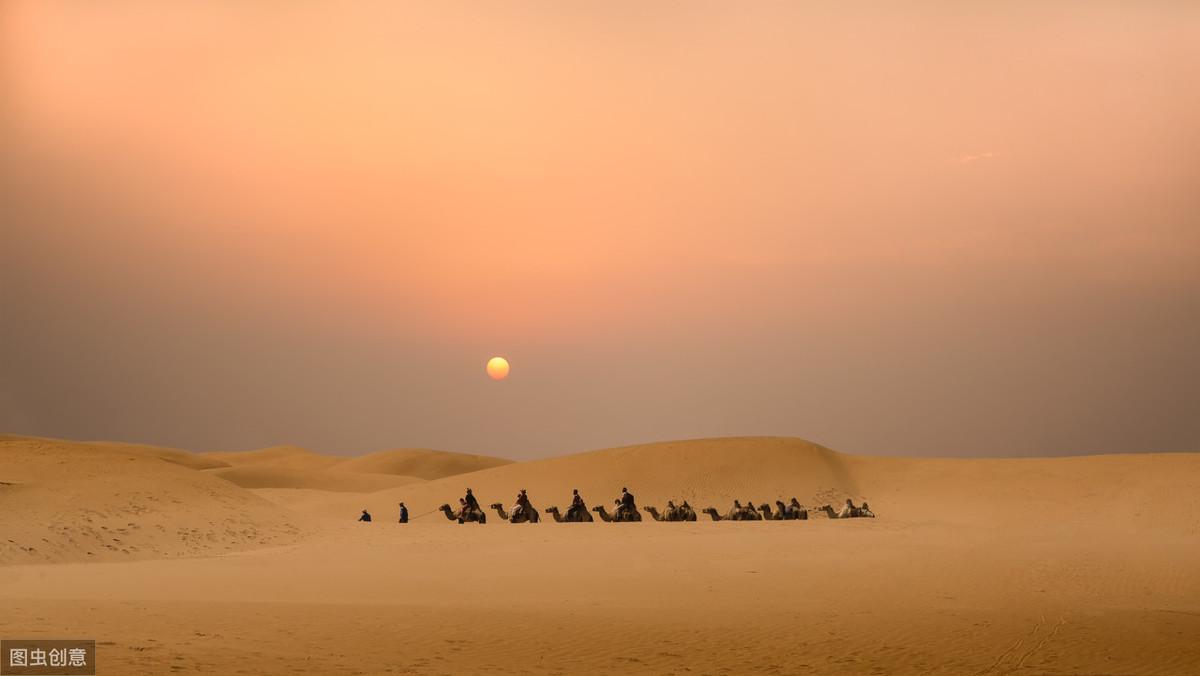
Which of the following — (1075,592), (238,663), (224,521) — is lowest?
→ (1075,592)

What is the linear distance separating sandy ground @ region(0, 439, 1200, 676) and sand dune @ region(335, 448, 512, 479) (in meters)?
59.9

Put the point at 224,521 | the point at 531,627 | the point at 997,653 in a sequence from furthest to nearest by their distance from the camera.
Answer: the point at 224,521 → the point at 531,627 → the point at 997,653

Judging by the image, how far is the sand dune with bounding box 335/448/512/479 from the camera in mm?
94812

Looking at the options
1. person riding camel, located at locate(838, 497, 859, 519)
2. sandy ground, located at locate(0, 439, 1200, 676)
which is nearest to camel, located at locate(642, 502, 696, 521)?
sandy ground, located at locate(0, 439, 1200, 676)

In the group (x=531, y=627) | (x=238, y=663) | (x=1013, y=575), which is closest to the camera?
(x=238, y=663)

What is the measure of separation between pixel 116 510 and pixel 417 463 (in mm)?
69564

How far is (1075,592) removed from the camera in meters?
19.8

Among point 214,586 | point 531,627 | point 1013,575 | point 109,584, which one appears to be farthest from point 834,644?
point 109,584

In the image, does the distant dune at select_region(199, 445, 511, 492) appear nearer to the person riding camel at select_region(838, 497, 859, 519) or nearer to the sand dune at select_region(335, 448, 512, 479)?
the sand dune at select_region(335, 448, 512, 479)

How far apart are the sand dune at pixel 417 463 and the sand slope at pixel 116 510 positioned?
59330 mm

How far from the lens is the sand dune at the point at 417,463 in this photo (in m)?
94.8

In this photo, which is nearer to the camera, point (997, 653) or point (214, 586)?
point (997, 653)

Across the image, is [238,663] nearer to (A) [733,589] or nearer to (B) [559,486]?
(A) [733,589]

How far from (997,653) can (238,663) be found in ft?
30.0
